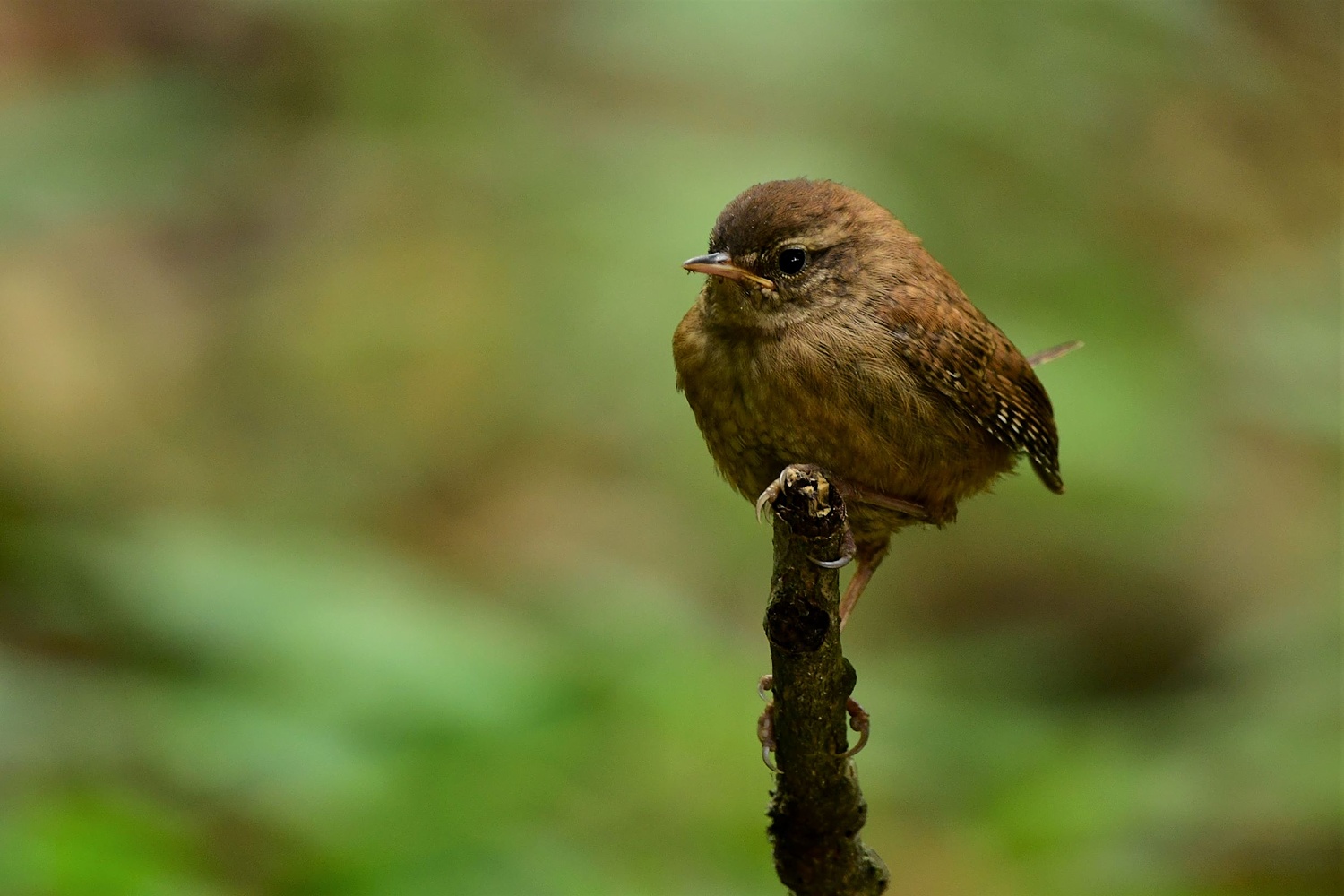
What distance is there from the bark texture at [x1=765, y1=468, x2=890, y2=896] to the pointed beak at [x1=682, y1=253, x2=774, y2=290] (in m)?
0.71

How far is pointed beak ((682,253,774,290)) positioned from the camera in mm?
3332

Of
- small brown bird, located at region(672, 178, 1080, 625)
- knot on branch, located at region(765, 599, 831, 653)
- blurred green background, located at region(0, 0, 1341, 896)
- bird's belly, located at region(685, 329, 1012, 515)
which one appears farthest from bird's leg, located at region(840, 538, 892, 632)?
knot on branch, located at region(765, 599, 831, 653)

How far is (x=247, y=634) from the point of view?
4.13 meters

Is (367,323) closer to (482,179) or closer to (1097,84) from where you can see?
(482,179)

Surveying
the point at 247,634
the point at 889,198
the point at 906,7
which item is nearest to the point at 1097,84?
the point at 906,7

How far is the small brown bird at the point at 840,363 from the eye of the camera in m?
3.30

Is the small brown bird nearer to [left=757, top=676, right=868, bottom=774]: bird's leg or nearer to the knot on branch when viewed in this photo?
[left=757, top=676, right=868, bottom=774]: bird's leg

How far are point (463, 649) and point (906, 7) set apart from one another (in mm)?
2647

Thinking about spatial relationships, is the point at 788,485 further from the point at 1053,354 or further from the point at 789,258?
the point at 1053,354

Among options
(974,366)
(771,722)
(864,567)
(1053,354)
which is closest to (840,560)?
(771,722)

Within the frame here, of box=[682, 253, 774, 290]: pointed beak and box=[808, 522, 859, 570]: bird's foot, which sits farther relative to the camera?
box=[682, 253, 774, 290]: pointed beak

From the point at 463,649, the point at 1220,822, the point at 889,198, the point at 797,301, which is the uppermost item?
the point at 889,198

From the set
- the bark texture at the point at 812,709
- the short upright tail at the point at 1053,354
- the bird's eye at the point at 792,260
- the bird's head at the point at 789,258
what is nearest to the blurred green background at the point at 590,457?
the short upright tail at the point at 1053,354

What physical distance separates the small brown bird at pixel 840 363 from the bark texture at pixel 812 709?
20.3 inches
